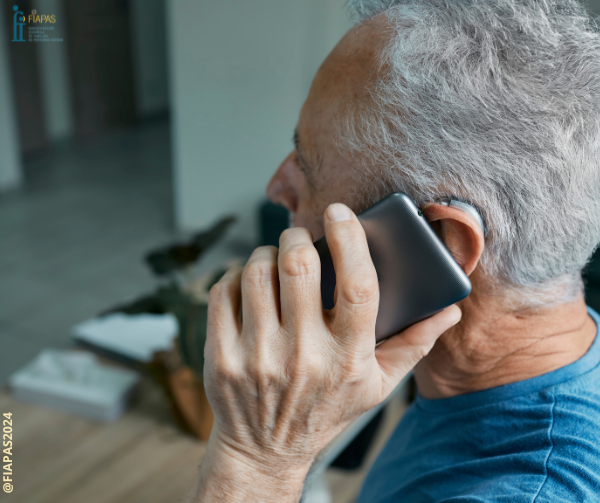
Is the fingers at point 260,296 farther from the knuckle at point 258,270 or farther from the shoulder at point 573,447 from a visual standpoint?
the shoulder at point 573,447

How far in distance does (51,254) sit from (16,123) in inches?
98.8

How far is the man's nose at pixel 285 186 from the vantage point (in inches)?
28.9

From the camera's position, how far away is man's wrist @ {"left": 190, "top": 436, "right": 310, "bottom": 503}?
578 mm

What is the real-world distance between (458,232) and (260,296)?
0.74 feet

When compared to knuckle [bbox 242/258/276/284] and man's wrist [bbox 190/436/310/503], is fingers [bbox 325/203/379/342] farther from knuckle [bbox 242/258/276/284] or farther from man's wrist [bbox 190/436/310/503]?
man's wrist [bbox 190/436/310/503]

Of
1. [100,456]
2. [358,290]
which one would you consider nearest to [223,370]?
[358,290]

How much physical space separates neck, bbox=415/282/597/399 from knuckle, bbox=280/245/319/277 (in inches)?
8.9

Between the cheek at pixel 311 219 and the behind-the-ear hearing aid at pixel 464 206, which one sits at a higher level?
the behind-the-ear hearing aid at pixel 464 206

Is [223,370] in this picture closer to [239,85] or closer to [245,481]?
[245,481]

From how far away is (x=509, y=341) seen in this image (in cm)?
66

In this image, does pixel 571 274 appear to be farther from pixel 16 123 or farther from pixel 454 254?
pixel 16 123

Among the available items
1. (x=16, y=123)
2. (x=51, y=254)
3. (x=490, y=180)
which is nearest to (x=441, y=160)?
(x=490, y=180)

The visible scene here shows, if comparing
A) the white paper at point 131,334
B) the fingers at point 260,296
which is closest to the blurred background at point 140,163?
the white paper at point 131,334

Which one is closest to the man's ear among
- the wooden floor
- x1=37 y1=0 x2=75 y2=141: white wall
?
the wooden floor
